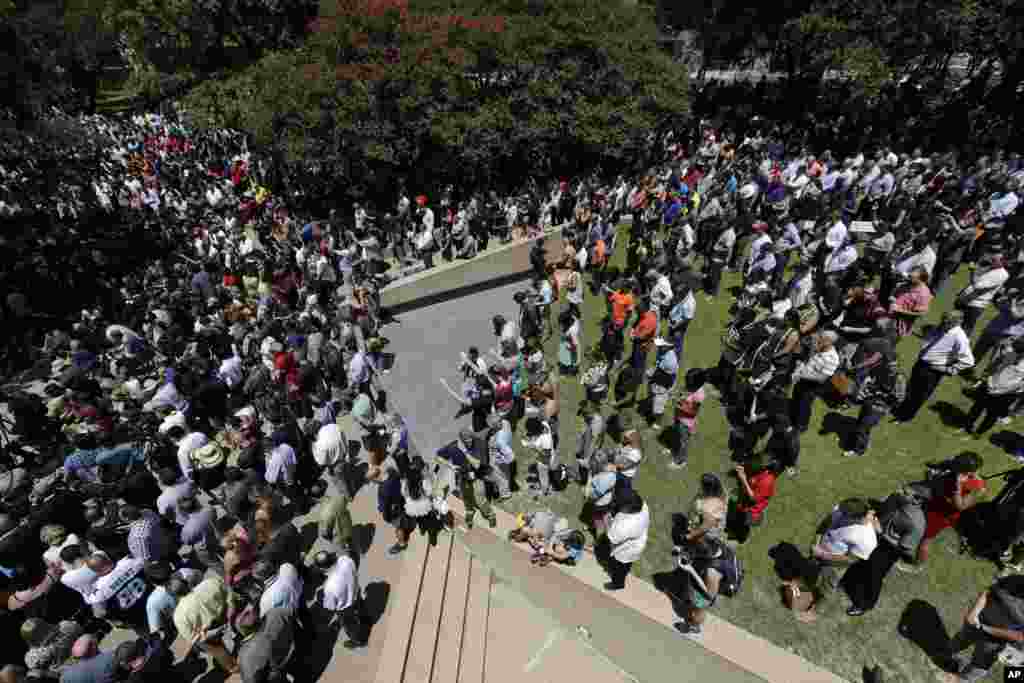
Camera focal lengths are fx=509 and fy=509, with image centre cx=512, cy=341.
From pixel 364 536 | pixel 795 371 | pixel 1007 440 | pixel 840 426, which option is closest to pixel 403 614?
pixel 364 536

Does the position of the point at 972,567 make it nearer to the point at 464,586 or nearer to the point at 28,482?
the point at 464,586

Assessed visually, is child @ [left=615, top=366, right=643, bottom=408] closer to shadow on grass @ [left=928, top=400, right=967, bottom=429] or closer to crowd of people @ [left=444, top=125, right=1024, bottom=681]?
crowd of people @ [left=444, top=125, right=1024, bottom=681]

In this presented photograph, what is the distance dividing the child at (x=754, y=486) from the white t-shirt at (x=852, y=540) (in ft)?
2.58

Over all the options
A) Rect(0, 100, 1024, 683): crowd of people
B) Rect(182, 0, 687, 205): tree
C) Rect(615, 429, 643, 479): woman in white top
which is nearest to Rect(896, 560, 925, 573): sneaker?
Rect(0, 100, 1024, 683): crowd of people

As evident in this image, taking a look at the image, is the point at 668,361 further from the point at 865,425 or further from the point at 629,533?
the point at 629,533

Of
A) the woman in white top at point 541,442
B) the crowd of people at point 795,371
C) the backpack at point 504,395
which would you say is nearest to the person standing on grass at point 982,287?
the crowd of people at point 795,371

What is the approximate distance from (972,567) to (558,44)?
20.2m

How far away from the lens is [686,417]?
23.3 feet

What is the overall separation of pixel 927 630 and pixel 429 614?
5437mm

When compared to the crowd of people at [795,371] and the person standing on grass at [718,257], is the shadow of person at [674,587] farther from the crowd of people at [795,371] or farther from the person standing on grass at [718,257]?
the person standing on grass at [718,257]

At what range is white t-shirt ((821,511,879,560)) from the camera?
15.8ft

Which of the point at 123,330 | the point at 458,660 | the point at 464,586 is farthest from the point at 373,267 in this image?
the point at 458,660

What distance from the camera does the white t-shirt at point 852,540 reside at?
4812 mm

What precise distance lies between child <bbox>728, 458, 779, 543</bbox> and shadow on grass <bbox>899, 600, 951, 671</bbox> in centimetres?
167
